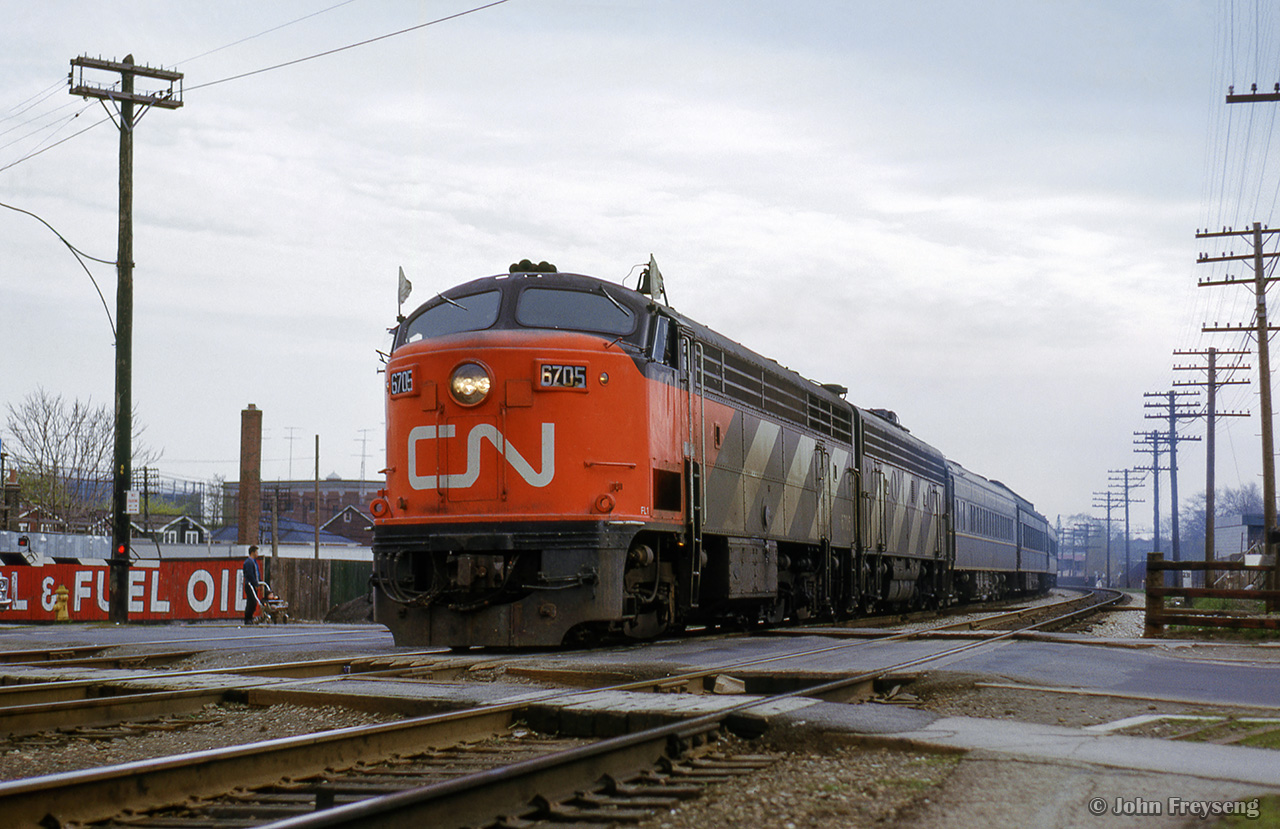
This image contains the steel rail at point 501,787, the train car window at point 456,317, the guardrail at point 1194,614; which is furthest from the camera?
the guardrail at point 1194,614

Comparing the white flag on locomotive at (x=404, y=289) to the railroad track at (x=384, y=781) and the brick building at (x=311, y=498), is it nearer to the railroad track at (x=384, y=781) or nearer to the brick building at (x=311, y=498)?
the railroad track at (x=384, y=781)

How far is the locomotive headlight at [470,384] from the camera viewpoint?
1070 centimetres

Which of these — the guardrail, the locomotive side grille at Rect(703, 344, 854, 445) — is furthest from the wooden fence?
the guardrail

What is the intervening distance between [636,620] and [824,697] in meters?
4.29

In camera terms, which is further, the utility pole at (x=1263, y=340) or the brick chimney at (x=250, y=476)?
the brick chimney at (x=250, y=476)

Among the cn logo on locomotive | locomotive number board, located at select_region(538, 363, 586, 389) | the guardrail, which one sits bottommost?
the guardrail

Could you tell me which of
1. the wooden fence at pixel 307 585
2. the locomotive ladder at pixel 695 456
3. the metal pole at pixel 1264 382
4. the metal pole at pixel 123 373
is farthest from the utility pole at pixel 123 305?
the metal pole at pixel 1264 382

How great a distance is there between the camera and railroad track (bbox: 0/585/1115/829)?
4.07 metres

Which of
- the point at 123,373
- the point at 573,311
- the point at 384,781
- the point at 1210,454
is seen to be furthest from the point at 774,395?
the point at 1210,454

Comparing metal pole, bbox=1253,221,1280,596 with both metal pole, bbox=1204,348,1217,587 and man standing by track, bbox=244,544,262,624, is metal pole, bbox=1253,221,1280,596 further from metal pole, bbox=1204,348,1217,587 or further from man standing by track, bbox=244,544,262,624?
man standing by track, bbox=244,544,262,624

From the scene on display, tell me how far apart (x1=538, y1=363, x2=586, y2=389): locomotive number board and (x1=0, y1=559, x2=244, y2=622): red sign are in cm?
1689

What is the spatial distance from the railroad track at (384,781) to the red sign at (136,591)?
68.0ft

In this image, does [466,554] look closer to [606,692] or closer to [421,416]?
[421,416]

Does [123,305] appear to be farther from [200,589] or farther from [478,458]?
[478,458]
